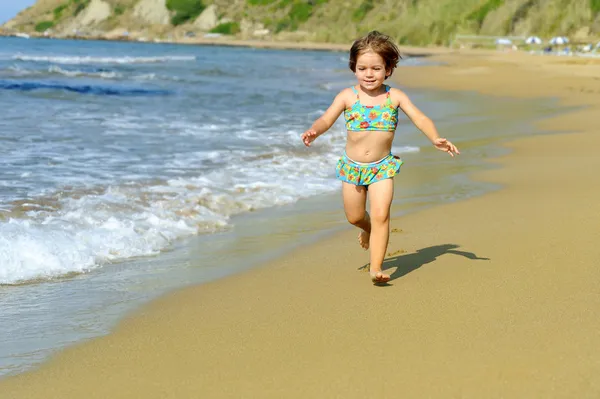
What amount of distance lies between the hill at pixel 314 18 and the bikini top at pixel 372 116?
214ft

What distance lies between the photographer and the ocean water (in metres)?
4.55

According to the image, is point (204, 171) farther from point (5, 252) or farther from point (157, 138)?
point (5, 252)

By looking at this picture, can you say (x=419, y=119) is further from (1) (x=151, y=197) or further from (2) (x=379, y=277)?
(1) (x=151, y=197)

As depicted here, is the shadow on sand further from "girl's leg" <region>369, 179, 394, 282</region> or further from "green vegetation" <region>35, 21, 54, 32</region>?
"green vegetation" <region>35, 21, 54, 32</region>

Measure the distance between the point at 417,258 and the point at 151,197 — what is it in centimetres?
304

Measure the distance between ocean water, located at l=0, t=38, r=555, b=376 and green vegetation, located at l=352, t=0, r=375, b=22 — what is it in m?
93.1

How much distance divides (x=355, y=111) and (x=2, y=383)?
7.86 ft

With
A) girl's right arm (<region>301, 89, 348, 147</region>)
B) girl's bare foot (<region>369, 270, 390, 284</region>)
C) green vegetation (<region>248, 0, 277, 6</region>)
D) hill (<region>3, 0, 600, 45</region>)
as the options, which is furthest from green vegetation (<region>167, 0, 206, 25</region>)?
girl's bare foot (<region>369, 270, 390, 284</region>)

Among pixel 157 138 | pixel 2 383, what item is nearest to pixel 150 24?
pixel 157 138

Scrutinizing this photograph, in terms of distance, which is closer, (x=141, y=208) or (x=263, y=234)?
(x=263, y=234)

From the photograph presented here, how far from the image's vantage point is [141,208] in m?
6.86

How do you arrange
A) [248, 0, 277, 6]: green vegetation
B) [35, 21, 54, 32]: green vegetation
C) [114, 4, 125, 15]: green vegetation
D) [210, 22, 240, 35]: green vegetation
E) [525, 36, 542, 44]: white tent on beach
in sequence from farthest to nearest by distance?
[35, 21, 54, 32]: green vegetation, [114, 4, 125, 15]: green vegetation, [248, 0, 277, 6]: green vegetation, [210, 22, 240, 35]: green vegetation, [525, 36, 542, 44]: white tent on beach

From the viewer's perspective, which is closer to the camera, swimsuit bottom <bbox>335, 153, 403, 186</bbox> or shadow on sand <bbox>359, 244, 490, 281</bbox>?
swimsuit bottom <bbox>335, 153, 403, 186</bbox>

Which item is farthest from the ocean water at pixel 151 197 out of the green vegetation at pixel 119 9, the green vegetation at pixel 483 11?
the green vegetation at pixel 119 9
